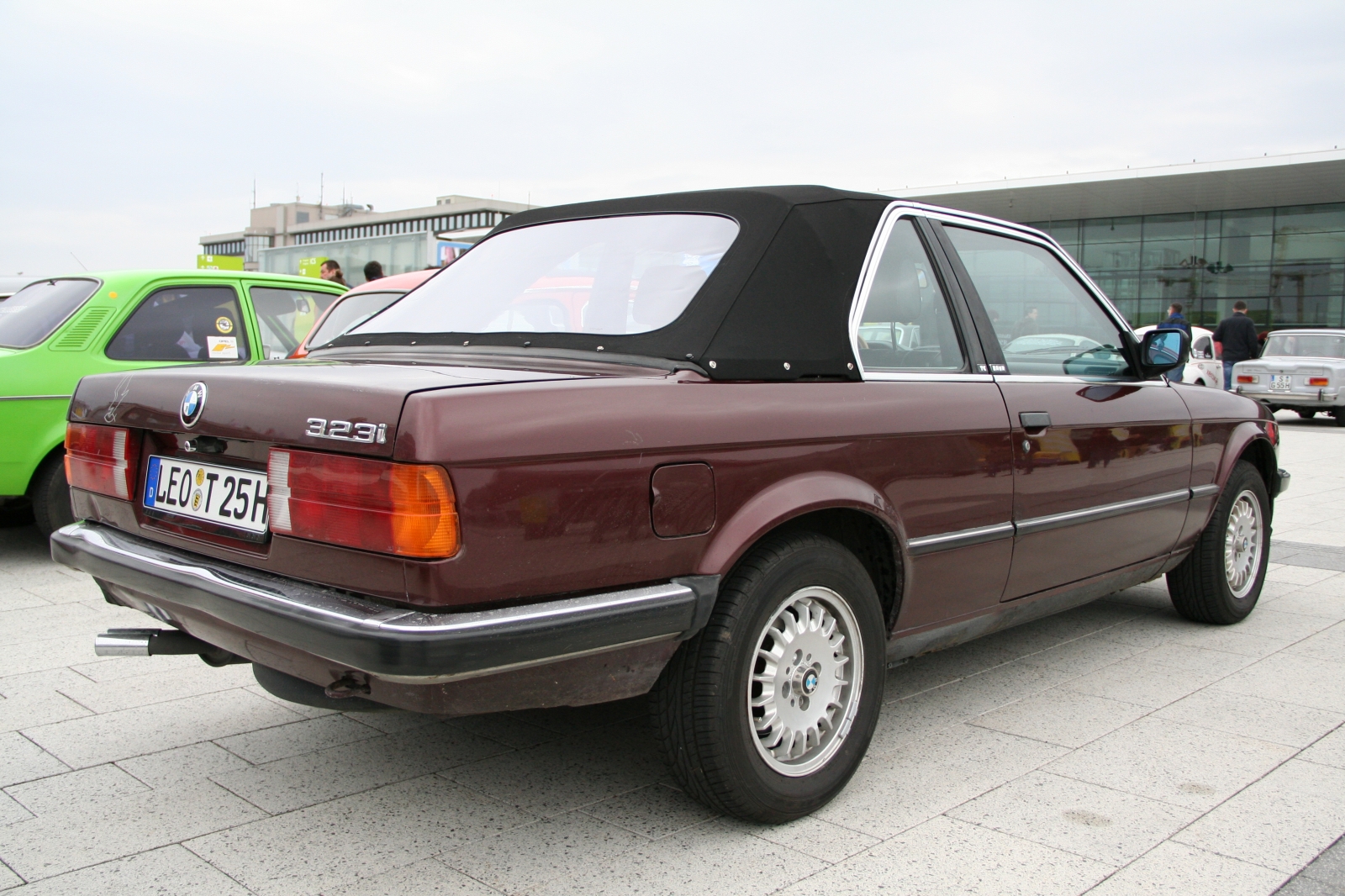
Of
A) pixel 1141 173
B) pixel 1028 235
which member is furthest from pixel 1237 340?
pixel 1028 235

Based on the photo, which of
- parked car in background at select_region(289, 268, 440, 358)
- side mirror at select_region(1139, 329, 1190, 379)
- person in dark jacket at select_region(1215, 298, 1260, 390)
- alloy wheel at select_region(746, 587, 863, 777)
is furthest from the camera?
person in dark jacket at select_region(1215, 298, 1260, 390)

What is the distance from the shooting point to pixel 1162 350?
4.18 m

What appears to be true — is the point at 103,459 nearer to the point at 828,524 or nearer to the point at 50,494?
the point at 828,524

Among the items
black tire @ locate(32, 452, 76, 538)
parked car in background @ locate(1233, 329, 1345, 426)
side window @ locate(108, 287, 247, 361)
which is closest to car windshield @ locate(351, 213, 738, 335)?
black tire @ locate(32, 452, 76, 538)

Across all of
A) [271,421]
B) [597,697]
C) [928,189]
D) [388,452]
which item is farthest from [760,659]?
[928,189]

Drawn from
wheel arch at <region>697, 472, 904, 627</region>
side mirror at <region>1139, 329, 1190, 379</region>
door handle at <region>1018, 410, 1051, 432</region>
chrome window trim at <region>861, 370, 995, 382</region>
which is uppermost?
side mirror at <region>1139, 329, 1190, 379</region>

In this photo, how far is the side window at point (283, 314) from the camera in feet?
22.7

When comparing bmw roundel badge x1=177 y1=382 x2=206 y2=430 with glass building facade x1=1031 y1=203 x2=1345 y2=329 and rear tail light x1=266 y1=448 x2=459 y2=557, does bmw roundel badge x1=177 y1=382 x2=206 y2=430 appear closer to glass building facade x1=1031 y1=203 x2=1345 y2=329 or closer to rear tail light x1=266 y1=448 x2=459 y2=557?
rear tail light x1=266 y1=448 x2=459 y2=557

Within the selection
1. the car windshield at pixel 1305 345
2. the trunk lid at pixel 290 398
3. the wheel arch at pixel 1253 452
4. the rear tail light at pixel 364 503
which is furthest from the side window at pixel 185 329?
the car windshield at pixel 1305 345

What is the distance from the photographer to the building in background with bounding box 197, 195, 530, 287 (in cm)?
2130

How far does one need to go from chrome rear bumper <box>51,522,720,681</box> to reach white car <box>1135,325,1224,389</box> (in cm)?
1606

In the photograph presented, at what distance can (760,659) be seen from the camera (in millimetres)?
2711

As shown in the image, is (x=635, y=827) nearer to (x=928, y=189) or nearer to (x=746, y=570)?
(x=746, y=570)

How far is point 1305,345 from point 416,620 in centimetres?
1992
